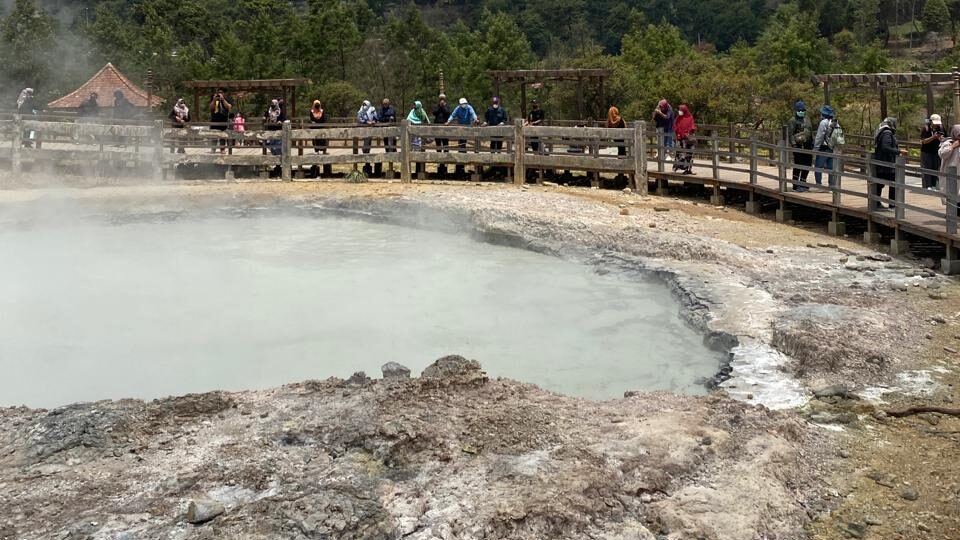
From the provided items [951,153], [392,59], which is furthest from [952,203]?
[392,59]

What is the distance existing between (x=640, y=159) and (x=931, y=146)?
441 centimetres

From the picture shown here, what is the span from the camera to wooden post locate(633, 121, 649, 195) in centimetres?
Result: 1662

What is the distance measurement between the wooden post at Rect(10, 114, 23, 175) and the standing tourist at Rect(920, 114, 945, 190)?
1517cm

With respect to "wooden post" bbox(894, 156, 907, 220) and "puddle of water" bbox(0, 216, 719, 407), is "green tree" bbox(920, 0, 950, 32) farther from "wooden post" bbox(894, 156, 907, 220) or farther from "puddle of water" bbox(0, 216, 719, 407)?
"puddle of water" bbox(0, 216, 719, 407)

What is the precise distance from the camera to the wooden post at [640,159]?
1662cm

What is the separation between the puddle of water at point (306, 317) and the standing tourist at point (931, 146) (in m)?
5.03

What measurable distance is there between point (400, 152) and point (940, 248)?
980 cm

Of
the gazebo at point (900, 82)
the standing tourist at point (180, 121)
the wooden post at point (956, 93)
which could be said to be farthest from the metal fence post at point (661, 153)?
the standing tourist at point (180, 121)

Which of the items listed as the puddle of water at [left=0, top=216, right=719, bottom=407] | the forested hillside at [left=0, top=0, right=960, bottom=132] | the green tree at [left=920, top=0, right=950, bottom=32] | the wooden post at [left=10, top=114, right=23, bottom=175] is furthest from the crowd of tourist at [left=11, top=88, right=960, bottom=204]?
the green tree at [left=920, top=0, right=950, bottom=32]

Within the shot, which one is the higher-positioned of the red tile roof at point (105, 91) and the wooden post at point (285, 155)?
the red tile roof at point (105, 91)

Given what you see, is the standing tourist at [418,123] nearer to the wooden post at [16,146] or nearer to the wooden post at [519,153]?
the wooden post at [519,153]

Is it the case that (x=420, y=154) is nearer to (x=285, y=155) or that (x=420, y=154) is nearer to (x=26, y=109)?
(x=285, y=155)

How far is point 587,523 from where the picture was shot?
201 inches

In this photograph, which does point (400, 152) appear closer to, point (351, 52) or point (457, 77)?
point (457, 77)
